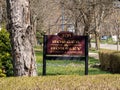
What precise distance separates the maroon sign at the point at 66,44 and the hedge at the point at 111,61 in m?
4.42

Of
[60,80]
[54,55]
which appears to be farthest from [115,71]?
[60,80]

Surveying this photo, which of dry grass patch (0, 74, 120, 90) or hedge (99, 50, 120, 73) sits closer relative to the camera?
dry grass patch (0, 74, 120, 90)

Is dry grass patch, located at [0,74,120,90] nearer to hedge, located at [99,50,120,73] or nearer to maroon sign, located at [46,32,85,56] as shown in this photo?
maroon sign, located at [46,32,85,56]

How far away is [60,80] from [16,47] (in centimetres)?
230

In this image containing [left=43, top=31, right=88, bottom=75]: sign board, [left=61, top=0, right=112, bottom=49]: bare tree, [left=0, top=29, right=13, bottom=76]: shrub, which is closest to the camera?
[left=0, top=29, right=13, bottom=76]: shrub

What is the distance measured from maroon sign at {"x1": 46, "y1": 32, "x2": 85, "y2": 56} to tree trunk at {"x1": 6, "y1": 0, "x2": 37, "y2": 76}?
440 cm

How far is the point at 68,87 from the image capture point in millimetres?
5691

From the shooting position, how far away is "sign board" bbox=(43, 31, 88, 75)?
12828mm

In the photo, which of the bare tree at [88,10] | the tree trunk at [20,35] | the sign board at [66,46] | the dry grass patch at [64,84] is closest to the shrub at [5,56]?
the sign board at [66,46]

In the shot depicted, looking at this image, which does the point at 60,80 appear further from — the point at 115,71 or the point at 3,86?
the point at 115,71

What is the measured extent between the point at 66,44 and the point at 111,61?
5908mm

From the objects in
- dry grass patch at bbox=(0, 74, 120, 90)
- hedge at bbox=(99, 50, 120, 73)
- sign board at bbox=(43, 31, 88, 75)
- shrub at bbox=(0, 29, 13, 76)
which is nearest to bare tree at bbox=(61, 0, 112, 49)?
hedge at bbox=(99, 50, 120, 73)

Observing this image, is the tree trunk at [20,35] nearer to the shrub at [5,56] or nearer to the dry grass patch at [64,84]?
the dry grass patch at [64,84]

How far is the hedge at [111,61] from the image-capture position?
17094 millimetres
